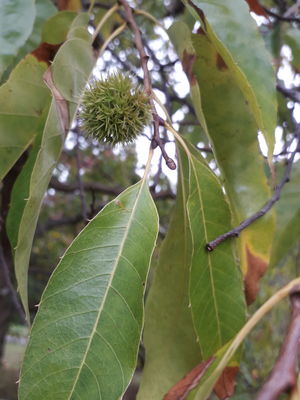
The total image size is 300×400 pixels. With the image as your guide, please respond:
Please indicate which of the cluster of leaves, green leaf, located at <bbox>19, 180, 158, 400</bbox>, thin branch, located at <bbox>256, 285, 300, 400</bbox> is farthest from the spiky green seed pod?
thin branch, located at <bbox>256, 285, 300, 400</bbox>

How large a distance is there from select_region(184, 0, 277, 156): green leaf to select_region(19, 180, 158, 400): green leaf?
0.86 feet

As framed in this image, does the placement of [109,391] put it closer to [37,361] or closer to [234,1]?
[37,361]

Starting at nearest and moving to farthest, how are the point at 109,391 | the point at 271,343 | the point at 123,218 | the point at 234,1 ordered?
the point at 109,391, the point at 123,218, the point at 234,1, the point at 271,343

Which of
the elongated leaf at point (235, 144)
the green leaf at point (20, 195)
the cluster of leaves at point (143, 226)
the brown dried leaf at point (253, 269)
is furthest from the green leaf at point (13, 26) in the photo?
the brown dried leaf at point (253, 269)

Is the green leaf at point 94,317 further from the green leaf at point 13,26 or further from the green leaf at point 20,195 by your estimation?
the green leaf at point 13,26

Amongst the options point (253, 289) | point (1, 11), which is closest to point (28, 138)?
point (1, 11)

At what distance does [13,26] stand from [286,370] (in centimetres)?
83

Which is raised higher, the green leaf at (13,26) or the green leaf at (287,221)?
the green leaf at (13,26)

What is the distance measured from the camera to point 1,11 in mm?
1043

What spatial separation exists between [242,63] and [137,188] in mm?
280

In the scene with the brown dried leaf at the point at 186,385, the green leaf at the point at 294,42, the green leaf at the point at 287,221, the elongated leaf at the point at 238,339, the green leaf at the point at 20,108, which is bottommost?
the brown dried leaf at the point at 186,385

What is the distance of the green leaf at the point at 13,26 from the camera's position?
38.7 inches

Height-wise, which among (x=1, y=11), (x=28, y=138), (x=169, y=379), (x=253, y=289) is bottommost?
(x=169, y=379)

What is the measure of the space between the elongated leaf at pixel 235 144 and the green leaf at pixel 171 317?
0.35ft
